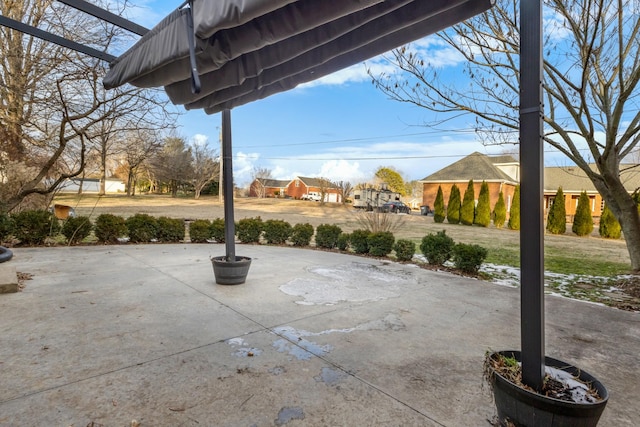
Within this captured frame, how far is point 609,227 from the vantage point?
13492 mm

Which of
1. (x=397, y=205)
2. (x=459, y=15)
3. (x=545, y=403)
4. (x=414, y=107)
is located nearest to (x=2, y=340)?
(x=545, y=403)

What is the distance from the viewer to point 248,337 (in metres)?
2.59

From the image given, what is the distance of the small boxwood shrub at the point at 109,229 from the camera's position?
7.17 meters

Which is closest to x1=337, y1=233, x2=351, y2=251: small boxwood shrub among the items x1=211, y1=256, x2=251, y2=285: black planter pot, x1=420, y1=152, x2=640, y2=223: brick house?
x1=211, y1=256, x2=251, y2=285: black planter pot

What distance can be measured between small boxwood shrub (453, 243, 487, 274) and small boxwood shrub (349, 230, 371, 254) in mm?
2004

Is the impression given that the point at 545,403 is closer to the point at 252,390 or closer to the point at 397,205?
the point at 252,390

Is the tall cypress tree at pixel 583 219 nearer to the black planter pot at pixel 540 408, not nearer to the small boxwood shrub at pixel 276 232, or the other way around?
the small boxwood shrub at pixel 276 232

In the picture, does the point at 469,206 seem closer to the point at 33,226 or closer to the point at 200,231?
the point at 200,231

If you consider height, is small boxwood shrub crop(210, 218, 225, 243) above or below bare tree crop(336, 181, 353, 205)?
below

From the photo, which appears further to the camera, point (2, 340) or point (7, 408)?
point (2, 340)

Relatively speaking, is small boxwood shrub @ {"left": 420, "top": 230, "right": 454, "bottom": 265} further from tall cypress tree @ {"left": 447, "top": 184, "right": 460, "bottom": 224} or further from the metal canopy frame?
tall cypress tree @ {"left": 447, "top": 184, "right": 460, "bottom": 224}

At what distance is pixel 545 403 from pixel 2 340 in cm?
339

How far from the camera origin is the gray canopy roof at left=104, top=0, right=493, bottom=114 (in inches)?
61.3

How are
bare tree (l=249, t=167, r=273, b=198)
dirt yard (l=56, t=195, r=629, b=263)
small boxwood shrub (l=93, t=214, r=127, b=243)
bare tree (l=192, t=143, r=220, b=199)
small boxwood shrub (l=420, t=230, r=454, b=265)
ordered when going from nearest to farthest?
1. small boxwood shrub (l=420, t=230, r=454, b=265)
2. small boxwood shrub (l=93, t=214, r=127, b=243)
3. dirt yard (l=56, t=195, r=629, b=263)
4. bare tree (l=192, t=143, r=220, b=199)
5. bare tree (l=249, t=167, r=273, b=198)
